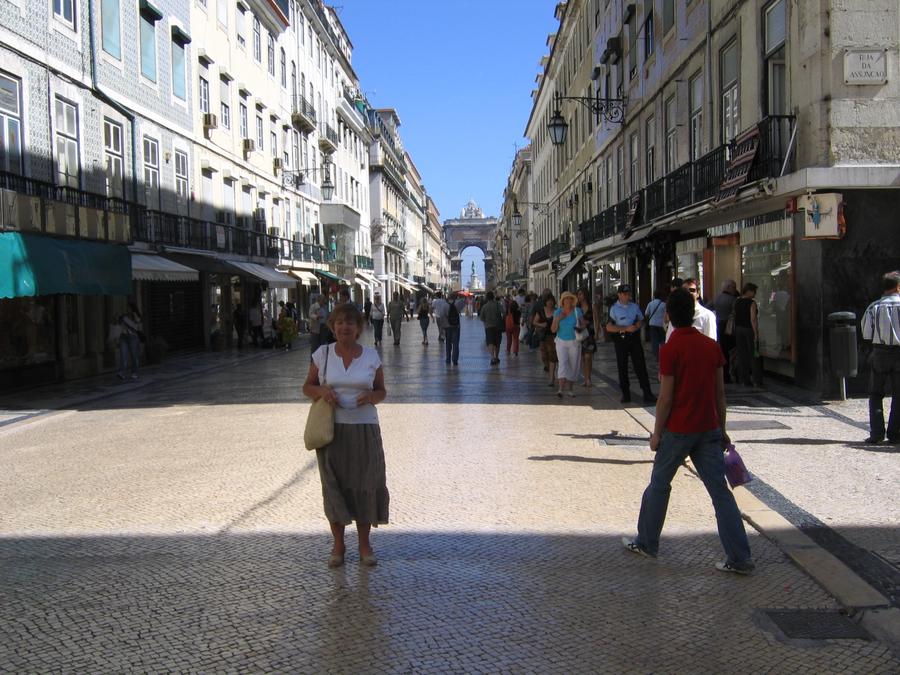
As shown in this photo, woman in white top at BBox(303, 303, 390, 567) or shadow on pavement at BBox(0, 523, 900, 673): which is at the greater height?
woman in white top at BBox(303, 303, 390, 567)

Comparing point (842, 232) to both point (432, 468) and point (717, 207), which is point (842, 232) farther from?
point (432, 468)

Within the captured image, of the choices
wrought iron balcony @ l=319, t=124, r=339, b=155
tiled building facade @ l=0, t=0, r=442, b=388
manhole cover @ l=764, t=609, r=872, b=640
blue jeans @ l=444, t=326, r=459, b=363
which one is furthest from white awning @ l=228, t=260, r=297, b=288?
manhole cover @ l=764, t=609, r=872, b=640

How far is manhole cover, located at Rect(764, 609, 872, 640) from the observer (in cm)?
383

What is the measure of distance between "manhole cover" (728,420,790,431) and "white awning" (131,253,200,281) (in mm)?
13086

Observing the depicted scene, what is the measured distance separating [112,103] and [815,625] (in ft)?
62.4

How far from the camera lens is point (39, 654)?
367cm

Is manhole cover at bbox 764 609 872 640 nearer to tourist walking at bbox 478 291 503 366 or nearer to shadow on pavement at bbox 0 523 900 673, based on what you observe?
shadow on pavement at bbox 0 523 900 673

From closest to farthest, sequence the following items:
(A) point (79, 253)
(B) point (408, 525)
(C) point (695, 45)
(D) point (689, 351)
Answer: (D) point (689, 351)
(B) point (408, 525)
(A) point (79, 253)
(C) point (695, 45)

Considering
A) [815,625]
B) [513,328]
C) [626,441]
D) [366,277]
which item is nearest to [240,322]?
[513,328]

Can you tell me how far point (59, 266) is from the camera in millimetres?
14570

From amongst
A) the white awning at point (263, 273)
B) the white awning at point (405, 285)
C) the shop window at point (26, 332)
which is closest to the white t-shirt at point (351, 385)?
the shop window at point (26, 332)

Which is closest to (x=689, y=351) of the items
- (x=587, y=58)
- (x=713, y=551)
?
(x=713, y=551)

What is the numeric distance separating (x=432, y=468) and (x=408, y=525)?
1.87 m

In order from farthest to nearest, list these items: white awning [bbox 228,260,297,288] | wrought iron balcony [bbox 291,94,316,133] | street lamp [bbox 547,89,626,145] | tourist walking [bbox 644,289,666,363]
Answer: wrought iron balcony [bbox 291,94,316,133] < white awning [bbox 228,260,297,288] < street lamp [bbox 547,89,626,145] < tourist walking [bbox 644,289,666,363]
